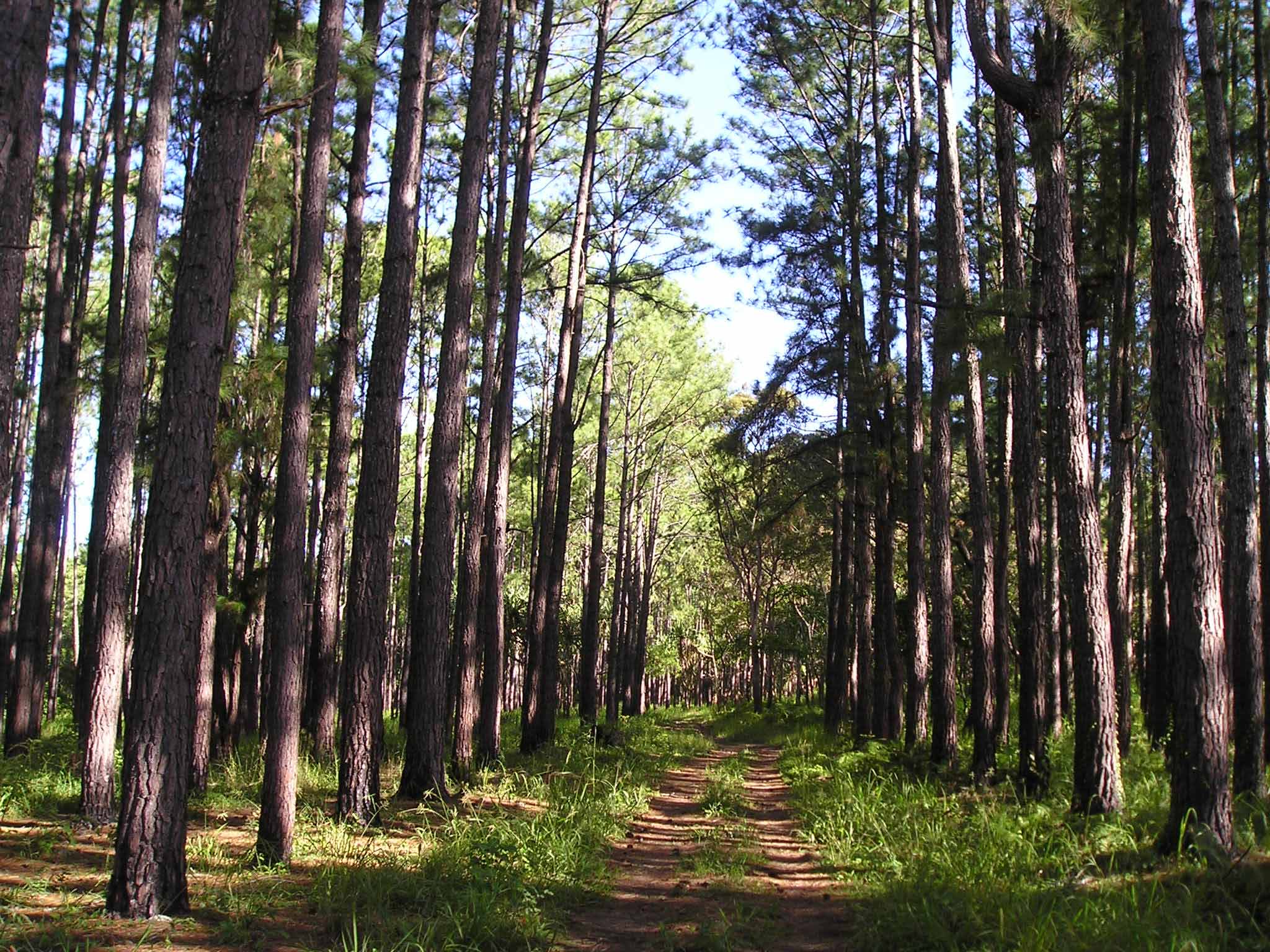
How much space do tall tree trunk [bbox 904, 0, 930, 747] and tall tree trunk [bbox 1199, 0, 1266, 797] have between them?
384 cm

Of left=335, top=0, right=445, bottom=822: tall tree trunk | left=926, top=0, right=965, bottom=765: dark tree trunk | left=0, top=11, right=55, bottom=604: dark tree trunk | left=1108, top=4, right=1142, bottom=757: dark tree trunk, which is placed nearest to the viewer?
left=0, top=11, right=55, bottom=604: dark tree trunk

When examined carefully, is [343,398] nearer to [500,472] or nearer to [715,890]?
[500,472]

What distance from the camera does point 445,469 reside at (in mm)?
9938

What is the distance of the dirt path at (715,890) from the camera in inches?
215

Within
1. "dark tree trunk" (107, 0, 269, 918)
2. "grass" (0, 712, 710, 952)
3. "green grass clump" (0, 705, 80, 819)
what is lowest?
"green grass clump" (0, 705, 80, 819)

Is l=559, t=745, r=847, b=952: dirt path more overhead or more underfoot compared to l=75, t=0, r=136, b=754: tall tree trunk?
more underfoot

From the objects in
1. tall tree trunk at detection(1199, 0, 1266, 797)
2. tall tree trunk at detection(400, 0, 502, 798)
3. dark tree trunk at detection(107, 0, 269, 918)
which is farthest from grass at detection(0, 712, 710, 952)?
tall tree trunk at detection(1199, 0, 1266, 797)

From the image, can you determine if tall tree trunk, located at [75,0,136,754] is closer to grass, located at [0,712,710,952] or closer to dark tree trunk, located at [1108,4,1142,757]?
grass, located at [0,712,710,952]

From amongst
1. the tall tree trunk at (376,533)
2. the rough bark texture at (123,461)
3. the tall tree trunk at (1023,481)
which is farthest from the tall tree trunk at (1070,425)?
the rough bark texture at (123,461)

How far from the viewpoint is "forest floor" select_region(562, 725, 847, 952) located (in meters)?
5.47

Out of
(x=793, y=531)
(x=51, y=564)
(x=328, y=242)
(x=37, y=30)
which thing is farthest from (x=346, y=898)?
(x=793, y=531)

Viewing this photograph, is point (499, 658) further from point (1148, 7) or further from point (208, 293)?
point (1148, 7)

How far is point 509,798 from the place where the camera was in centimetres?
994

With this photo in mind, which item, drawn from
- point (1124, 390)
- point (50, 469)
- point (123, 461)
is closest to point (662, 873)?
point (123, 461)
